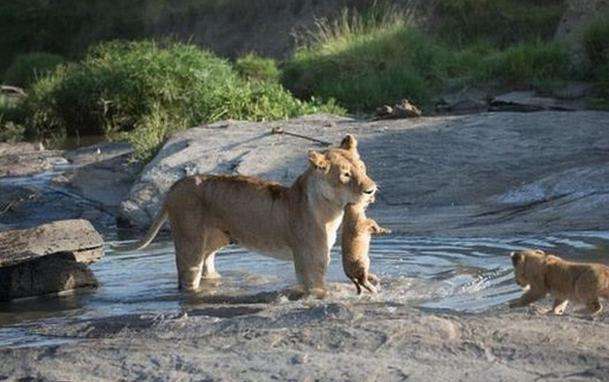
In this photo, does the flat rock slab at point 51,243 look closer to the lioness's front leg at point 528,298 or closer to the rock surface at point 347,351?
the rock surface at point 347,351

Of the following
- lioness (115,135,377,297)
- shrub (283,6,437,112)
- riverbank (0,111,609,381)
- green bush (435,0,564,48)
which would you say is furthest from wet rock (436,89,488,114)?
lioness (115,135,377,297)

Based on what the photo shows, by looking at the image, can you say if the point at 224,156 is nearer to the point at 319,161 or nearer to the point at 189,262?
the point at 189,262

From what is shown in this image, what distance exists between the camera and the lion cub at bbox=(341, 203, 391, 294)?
10.6m

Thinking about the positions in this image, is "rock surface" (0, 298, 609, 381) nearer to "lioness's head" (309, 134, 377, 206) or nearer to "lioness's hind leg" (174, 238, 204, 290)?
"lioness's head" (309, 134, 377, 206)

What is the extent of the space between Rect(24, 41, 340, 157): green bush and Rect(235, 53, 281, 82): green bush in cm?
225

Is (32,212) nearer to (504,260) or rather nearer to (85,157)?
(85,157)

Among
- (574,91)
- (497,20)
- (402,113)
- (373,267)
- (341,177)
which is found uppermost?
(497,20)

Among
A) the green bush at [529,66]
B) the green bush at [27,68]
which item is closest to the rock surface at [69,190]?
the green bush at [529,66]

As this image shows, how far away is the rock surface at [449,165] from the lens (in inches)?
552

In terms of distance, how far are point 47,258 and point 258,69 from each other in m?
20.0

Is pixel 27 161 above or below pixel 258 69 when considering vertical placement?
below

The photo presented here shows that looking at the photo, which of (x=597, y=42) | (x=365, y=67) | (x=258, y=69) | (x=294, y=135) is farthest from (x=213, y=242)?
(x=258, y=69)

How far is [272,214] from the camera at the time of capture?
10.9 m

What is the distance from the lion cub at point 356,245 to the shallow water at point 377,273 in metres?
0.17
